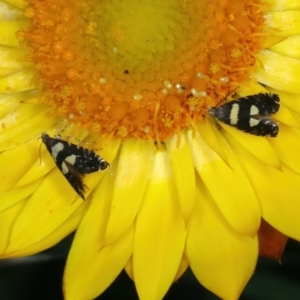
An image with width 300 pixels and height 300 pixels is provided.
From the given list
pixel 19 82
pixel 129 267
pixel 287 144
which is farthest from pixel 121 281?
pixel 287 144

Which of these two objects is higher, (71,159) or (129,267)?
(71,159)

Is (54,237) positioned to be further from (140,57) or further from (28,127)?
(140,57)

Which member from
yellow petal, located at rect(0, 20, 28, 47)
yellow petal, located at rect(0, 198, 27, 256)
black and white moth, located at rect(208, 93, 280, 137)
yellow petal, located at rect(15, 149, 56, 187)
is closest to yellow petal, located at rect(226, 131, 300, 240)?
black and white moth, located at rect(208, 93, 280, 137)

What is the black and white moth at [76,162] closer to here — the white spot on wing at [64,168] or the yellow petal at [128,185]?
the white spot on wing at [64,168]

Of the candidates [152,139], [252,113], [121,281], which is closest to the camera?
[252,113]

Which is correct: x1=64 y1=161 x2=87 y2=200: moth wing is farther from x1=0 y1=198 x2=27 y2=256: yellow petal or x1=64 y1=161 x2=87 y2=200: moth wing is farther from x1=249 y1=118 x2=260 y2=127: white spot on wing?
x1=249 y1=118 x2=260 y2=127: white spot on wing

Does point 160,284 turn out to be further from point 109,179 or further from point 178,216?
point 109,179

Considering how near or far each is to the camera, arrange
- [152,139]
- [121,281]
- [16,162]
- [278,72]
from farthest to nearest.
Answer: [121,281], [16,162], [152,139], [278,72]

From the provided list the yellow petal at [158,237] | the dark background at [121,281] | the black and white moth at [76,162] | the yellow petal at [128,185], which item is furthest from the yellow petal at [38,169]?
the dark background at [121,281]
